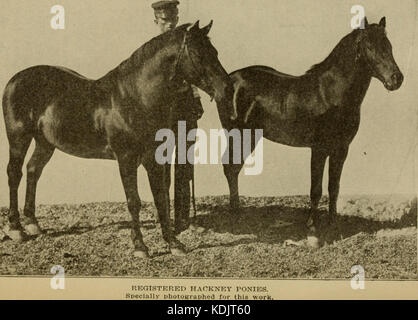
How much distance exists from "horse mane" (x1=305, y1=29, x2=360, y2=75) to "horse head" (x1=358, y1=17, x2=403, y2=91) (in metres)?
0.06

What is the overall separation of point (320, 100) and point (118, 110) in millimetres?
1642

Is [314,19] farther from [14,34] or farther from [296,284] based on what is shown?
[14,34]

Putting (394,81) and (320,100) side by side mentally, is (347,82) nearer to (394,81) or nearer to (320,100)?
(320,100)

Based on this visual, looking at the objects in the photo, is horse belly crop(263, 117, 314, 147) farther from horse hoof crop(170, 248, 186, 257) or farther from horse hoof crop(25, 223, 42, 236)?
horse hoof crop(25, 223, 42, 236)

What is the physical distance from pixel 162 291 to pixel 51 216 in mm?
1168

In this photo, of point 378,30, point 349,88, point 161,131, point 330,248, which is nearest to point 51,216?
point 161,131

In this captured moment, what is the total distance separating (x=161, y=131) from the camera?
5055 millimetres

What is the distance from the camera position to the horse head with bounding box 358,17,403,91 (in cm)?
516

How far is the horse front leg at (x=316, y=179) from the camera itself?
5277 mm

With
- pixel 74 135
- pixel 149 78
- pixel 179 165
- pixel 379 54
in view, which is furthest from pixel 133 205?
pixel 379 54

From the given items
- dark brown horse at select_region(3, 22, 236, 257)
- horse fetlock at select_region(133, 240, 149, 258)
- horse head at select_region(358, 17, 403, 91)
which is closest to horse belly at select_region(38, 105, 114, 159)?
dark brown horse at select_region(3, 22, 236, 257)

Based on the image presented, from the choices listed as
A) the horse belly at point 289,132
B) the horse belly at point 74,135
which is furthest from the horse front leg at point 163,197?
the horse belly at point 289,132

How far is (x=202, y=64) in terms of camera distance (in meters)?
4.83

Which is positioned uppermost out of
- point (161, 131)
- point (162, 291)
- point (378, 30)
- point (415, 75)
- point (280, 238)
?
point (378, 30)
